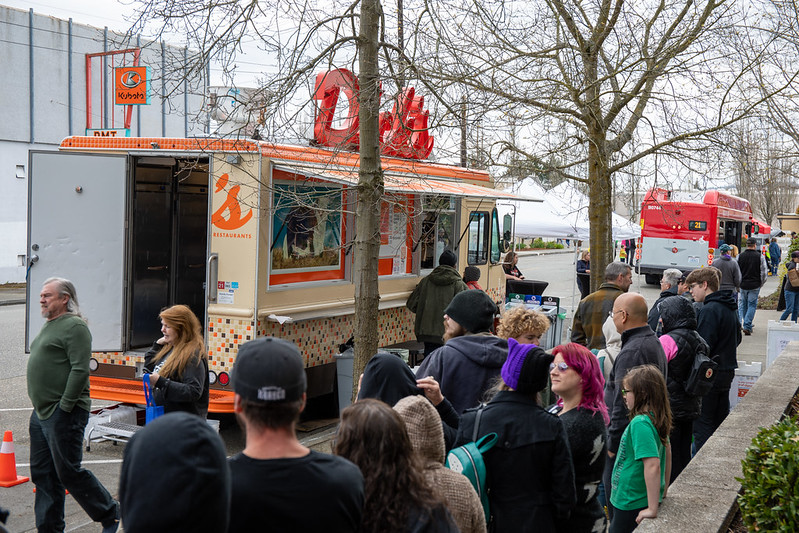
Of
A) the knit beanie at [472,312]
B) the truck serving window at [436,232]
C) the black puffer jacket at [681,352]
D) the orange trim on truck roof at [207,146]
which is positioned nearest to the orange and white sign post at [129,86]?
the orange trim on truck roof at [207,146]

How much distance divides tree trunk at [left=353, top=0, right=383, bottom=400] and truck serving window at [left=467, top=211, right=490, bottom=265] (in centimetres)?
608

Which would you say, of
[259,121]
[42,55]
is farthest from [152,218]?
[42,55]

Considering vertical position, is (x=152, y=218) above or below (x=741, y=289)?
above

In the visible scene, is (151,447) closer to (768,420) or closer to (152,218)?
(768,420)

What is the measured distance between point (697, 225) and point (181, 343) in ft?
83.4

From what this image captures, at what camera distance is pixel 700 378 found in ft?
19.6

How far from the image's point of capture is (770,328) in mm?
11094

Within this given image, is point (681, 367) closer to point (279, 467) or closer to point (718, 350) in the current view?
point (718, 350)

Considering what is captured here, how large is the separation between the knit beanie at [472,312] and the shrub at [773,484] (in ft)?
5.36

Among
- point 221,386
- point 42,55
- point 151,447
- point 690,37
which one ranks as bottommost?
point 221,386

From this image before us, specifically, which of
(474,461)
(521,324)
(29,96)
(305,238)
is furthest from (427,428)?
(29,96)

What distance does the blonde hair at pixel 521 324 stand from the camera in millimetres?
5137

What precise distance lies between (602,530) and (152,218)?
681 cm

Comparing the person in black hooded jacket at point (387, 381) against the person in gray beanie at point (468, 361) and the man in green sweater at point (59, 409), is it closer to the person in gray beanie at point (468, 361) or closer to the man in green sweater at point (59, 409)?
the person in gray beanie at point (468, 361)
